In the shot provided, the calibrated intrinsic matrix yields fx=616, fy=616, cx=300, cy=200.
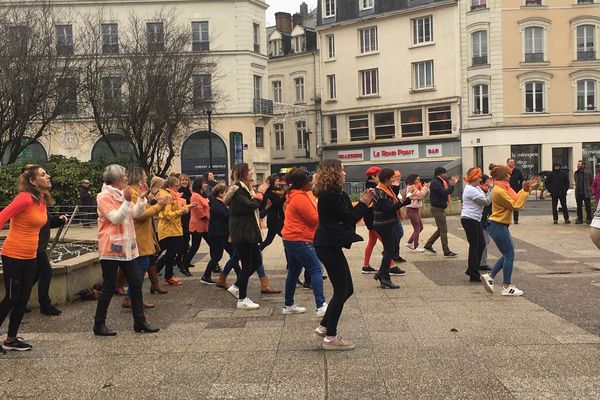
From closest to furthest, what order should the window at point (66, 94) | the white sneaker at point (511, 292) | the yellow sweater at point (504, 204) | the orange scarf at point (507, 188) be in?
the white sneaker at point (511, 292)
the yellow sweater at point (504, 204)
the orange scarf at point (507, 188)
the window at point (66, 94)

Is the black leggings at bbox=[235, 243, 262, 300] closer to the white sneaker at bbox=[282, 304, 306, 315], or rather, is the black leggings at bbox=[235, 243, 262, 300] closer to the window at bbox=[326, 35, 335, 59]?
the white sneaker at bbox=[282, 304, 306, 315]

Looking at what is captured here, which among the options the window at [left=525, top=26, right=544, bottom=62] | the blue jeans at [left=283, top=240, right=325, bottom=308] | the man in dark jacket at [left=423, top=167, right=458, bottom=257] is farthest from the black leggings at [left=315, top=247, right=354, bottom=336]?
the window at [left=525, top=26, right=544, bottom=62]

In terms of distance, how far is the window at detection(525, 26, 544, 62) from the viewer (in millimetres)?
39562

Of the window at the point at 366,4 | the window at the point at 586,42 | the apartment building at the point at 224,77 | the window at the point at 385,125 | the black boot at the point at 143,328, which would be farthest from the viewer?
the window at the point at 366,4

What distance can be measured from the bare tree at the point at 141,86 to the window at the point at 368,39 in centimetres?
2202

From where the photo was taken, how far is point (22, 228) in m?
5.94

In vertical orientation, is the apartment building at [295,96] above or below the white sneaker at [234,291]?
above

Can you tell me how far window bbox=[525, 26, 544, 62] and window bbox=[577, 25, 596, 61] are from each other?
232 cm

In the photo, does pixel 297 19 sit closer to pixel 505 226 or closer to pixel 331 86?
pixel 331 86

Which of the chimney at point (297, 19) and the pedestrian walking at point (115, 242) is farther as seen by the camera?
the chimney at point (297, 19)

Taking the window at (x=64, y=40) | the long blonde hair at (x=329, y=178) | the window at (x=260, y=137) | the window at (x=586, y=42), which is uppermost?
the window at (x=586, y=42)

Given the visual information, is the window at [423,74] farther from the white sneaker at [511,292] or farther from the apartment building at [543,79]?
the white sneaker at [511,292]

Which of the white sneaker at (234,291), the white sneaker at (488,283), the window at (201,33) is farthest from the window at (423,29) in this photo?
the white sneaker at (234,291)

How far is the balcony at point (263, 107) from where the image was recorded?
135 ft
